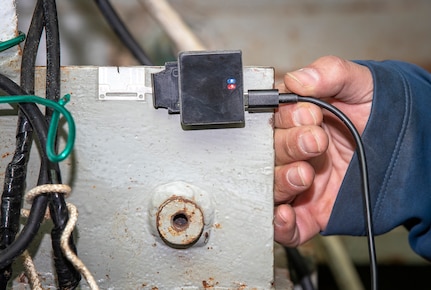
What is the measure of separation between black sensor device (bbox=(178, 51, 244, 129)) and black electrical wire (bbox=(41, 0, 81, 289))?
0.40 feet

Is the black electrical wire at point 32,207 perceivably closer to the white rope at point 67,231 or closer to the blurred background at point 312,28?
the white rope at point 67,231

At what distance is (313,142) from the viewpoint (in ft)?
2.37

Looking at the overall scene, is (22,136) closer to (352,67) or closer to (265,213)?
(265,213)

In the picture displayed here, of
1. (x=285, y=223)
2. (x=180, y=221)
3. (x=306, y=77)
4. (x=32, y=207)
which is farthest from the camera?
(x=285, y=223)

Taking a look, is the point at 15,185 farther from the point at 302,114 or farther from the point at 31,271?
the point at 302,114

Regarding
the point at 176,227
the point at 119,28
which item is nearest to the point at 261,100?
the point at 176,227

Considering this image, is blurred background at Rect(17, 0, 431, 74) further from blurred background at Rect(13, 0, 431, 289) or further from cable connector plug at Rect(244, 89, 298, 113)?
cable connector plug at Rect(244, 89, 298, 113)

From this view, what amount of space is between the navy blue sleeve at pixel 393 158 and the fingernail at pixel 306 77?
10 cm

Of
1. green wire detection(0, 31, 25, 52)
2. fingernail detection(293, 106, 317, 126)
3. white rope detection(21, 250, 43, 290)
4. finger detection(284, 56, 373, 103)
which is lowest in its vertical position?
white rope detection(21, 250, 43, 290)

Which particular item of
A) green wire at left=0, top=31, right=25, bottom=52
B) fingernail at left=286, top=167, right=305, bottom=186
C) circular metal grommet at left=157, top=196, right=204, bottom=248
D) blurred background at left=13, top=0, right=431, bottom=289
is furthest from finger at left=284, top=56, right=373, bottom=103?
blurred background at left=13, top=0, right=431, bottom=289

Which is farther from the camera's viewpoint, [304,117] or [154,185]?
[304,117]

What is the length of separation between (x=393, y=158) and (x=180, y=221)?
0.35 metres

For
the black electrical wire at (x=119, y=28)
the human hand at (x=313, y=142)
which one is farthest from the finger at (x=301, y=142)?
the black electrical wire at (x=119, y=28)

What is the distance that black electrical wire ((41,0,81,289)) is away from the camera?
52 cm
